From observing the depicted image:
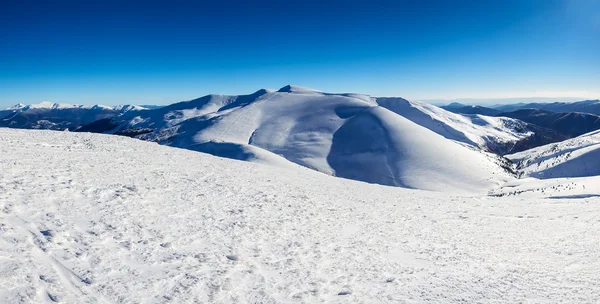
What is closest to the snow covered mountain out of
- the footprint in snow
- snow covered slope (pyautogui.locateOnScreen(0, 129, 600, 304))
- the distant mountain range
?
the distant mountain range

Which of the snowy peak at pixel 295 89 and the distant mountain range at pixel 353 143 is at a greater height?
the snowy peak at pixel 295 89

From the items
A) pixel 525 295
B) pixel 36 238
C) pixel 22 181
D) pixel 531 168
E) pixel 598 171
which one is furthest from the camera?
pixel 531 168

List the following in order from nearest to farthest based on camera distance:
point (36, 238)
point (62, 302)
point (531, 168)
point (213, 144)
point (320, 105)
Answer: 1. point (62, 302)
2. point (36, 238)
3. point (531, 168)
4. point (213, 144)
5. point (320, 105)

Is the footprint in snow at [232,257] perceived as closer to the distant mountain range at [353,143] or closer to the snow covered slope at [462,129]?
the distant mountain range at [353,143]

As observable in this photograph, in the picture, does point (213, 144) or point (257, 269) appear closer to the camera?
point (257, 269)

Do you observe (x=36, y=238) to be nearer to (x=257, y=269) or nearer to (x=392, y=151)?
(x=257, y=269)

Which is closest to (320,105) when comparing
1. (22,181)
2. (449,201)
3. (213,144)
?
(213,144)

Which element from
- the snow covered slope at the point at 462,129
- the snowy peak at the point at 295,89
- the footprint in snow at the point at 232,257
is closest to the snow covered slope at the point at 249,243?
the footprint in snow at the point at 232,257

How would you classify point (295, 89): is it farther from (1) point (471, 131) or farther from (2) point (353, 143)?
(2) point (353, 143)
